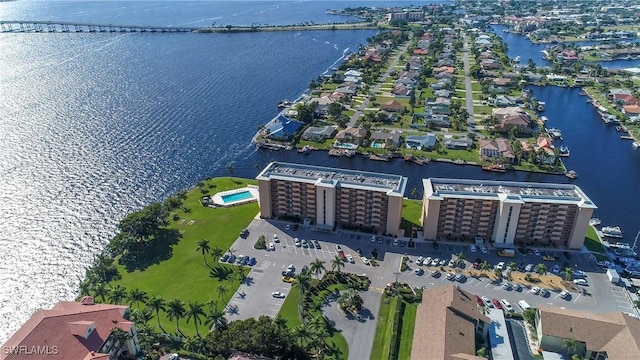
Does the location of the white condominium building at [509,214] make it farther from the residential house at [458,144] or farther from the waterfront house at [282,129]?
the waterfront house at [282,129]

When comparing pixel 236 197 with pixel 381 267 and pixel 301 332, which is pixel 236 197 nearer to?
pixel 381 267

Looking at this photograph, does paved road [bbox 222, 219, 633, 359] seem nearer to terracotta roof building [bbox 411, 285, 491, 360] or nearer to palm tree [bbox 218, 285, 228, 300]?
palm tree [bbox 218, 285, 228, 300]

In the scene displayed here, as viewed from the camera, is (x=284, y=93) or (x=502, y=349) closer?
(x=502, y=349)

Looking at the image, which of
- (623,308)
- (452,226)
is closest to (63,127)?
(452,226)

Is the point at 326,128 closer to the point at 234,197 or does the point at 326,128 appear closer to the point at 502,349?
the point at 234,197

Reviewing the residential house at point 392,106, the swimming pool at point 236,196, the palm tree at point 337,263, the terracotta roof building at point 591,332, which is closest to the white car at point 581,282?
the terracotta roof building at point 591,332
